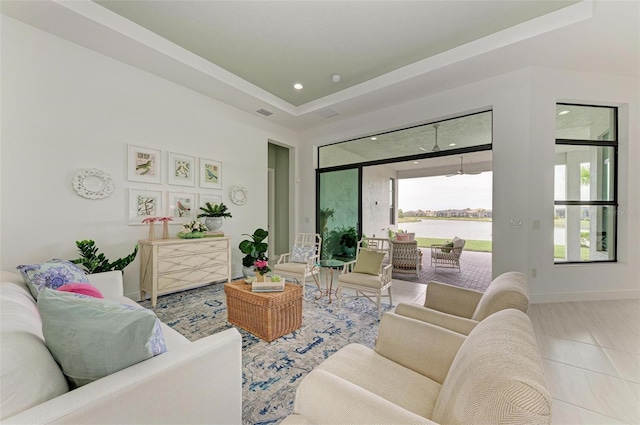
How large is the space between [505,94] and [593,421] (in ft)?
11.6

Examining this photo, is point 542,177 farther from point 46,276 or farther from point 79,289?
point 46,276

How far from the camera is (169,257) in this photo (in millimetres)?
3301

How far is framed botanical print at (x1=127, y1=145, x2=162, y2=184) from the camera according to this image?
3.36 meters

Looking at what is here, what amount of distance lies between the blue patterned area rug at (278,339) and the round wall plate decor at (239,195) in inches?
63.6

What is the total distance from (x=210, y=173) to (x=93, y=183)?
60.3 inches

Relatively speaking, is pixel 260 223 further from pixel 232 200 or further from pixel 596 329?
pixel 596 329

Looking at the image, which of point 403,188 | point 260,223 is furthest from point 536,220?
point 403,188

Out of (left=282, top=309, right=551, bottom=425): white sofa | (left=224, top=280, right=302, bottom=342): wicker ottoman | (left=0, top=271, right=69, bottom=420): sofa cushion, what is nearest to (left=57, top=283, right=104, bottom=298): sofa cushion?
(left=0, top=271, right=69, bottom=420): sofa cushion

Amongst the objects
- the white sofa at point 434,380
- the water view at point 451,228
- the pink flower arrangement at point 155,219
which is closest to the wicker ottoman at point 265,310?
the white sofa at point 434,380

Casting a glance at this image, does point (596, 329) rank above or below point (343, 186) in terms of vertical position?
Answer: below

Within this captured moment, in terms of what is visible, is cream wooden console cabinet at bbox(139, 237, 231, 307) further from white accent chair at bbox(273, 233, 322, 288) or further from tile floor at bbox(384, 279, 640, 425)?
tile floor at bbox(384, 279, 640, 425)

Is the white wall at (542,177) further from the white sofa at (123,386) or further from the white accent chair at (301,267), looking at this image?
the white sofa at (123,386)

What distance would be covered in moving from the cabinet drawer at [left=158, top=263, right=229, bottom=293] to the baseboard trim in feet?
14.5

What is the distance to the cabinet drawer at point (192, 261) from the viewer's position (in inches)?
129
